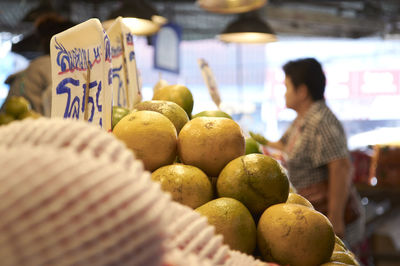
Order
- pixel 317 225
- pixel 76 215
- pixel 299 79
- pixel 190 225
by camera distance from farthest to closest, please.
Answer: pixel 299 79 < pixel 317 225 < pixel 190 225 < pixel 76 215

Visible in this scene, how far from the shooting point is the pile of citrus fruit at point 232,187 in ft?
3.19

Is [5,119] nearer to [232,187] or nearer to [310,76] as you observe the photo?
[310,76]

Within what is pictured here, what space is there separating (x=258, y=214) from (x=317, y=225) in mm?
177

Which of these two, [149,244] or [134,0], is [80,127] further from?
[134,0]

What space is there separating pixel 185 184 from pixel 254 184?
18cm

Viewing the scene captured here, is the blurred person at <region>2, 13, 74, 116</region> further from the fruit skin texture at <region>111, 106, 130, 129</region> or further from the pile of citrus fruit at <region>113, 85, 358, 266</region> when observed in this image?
the pile of citrus fruit at <region>113, 85, 358, 266</region>

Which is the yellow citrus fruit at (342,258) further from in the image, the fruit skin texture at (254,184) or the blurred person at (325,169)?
the blurred person at (325,169)

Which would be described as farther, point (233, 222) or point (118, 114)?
point (118, 114)

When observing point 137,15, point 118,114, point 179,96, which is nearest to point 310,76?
point 137,15

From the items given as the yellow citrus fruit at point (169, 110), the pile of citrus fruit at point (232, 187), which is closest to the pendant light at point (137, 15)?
the yellow citrus fruit at point (169, 110)

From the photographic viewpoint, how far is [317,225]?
980mm

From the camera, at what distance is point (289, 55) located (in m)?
12.2

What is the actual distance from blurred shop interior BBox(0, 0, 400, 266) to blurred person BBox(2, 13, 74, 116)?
17.7 feet

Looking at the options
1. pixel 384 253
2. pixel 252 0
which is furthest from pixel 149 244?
pixel 384 253
